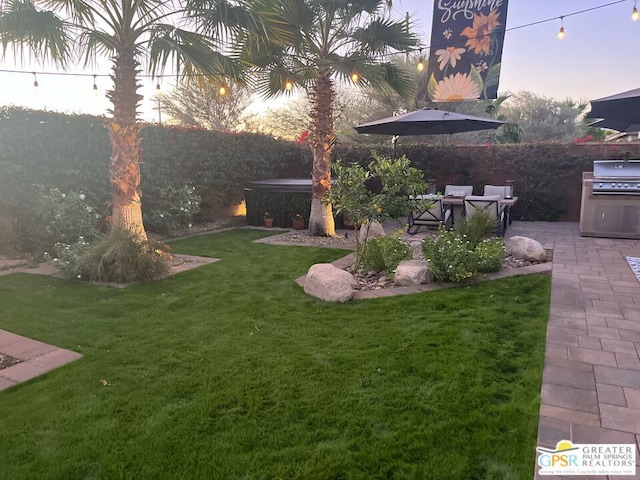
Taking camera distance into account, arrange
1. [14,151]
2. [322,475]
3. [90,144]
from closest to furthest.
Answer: [322,475]
[14,151]
[90,144]

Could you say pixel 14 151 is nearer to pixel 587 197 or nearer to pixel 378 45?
pixel 378 45

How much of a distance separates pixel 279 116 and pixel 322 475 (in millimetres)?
26449

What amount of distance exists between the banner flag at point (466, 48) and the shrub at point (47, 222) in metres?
7.51

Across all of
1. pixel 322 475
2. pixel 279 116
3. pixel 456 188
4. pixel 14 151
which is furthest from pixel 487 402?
pixel 279 116

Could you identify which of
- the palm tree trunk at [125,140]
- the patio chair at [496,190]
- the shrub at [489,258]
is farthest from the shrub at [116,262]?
the patio chair at [496,190]

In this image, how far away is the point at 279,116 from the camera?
26.5 metres

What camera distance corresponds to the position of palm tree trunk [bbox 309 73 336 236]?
24.8 feet

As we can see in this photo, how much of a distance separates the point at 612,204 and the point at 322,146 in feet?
16.9

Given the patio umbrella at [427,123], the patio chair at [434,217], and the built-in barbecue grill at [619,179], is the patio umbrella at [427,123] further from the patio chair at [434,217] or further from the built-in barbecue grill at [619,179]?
the built-in barbecue grill at [619,179]

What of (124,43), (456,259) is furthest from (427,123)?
(124,43)

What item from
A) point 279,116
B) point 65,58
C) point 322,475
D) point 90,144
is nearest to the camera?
point 322,475

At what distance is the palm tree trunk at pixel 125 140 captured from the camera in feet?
17.9

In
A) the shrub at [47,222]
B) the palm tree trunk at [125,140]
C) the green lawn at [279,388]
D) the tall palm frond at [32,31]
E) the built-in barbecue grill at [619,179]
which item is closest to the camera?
the green lawn at [279,388]

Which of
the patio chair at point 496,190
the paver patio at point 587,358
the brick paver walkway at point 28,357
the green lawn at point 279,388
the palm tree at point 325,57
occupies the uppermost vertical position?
the palm tree at point 325,57
